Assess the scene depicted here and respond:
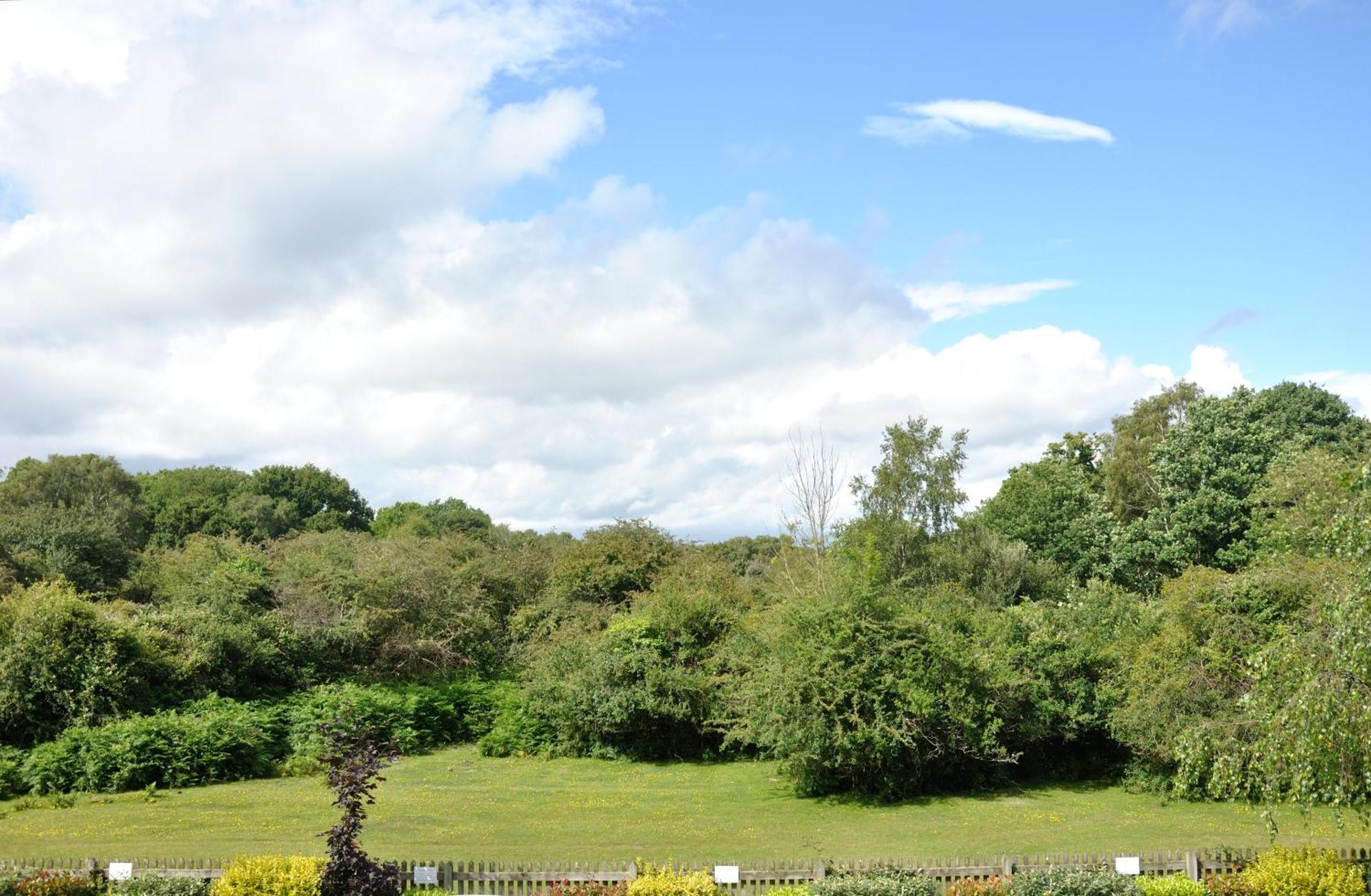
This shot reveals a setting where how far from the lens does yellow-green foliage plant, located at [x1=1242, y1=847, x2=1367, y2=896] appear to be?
41.0 ft

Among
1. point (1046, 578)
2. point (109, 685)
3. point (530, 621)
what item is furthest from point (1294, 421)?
point (109, 685)

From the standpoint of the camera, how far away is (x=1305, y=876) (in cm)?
1258

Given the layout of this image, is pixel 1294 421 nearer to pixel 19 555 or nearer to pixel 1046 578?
Result: pixel 1046 578

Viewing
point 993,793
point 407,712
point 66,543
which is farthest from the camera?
point 66,543

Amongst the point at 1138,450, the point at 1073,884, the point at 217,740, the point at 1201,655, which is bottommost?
the point at 1073,884

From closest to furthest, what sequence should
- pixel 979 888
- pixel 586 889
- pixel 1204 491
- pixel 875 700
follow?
pixel 979 888 < pixel 586 889 < pixel 875 700 < pixel 1204 491

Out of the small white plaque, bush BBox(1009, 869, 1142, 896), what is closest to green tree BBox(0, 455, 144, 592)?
bush BBox(1009, 869, 1142, 896)

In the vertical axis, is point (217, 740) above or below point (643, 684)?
below

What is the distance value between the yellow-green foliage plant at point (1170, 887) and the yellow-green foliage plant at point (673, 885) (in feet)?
18.0

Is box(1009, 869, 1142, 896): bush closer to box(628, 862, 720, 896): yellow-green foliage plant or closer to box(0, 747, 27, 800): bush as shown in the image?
box(628, 862, 720, 896): yellow-green foliage plant

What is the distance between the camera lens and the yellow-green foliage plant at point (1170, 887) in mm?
12547

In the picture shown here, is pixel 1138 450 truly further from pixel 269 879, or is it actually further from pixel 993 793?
pixel 269 879

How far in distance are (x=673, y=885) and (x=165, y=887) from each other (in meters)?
6.46

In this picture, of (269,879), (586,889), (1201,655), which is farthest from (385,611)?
(1201,655)
